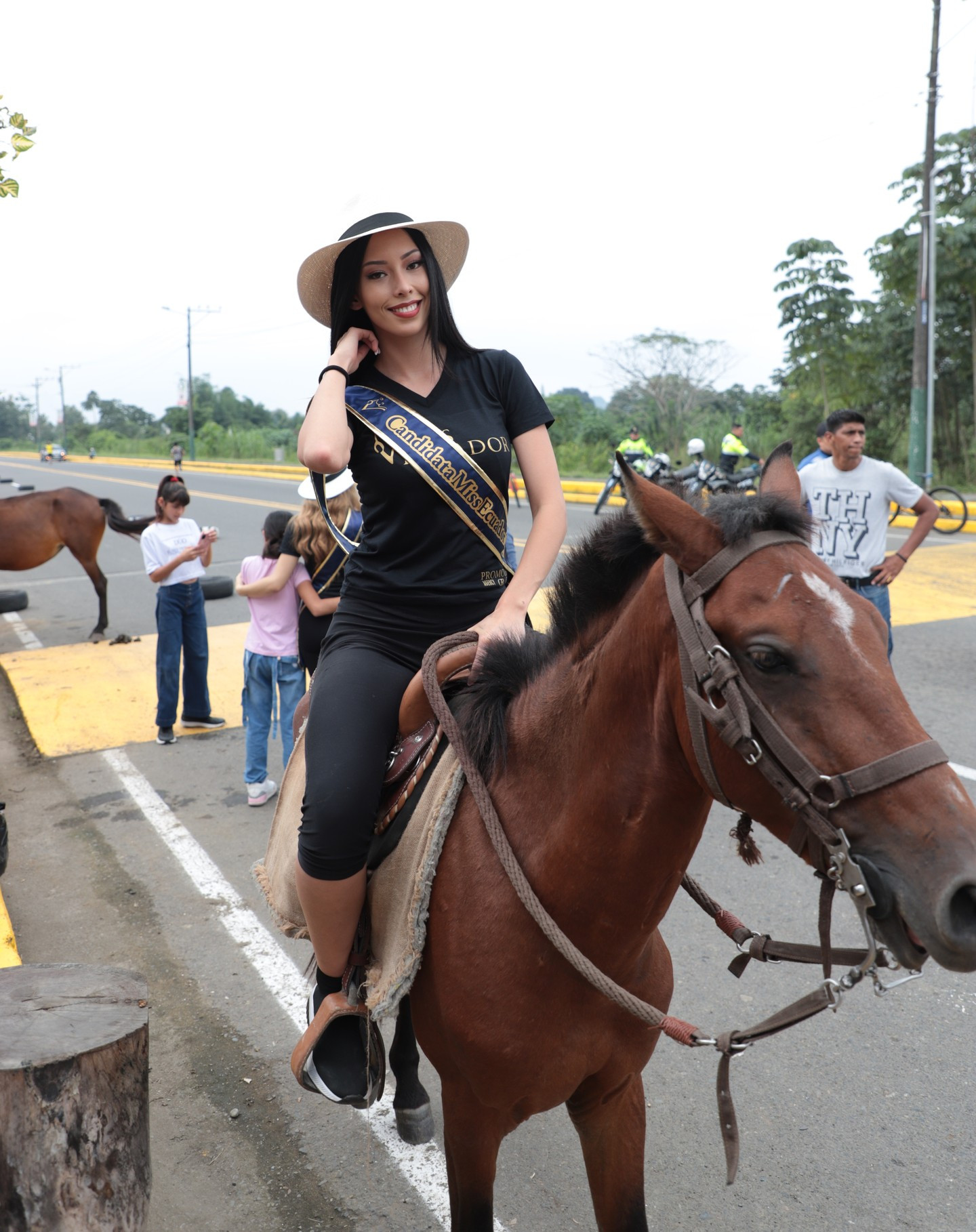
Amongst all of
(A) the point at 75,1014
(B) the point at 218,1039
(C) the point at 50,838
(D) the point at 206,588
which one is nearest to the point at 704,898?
(A) the point at 75,1014

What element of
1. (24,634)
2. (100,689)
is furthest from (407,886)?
(24,634)

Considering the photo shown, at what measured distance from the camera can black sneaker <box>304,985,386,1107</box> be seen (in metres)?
2.55

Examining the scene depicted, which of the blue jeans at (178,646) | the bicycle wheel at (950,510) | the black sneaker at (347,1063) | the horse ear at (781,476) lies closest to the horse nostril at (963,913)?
the horse ear at (781,476)

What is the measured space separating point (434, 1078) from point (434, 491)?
234 centimetres

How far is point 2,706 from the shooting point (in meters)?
8.54

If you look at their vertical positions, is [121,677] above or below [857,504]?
below

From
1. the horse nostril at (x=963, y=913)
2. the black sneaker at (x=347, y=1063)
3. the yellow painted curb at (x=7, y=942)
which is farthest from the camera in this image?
the yellow painted curb at (x=7, y=942)

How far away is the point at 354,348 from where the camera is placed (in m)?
2.43

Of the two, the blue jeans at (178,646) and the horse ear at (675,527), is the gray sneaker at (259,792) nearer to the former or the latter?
the blue jeans at (178,646)

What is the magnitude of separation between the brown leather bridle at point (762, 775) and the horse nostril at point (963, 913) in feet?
0.38

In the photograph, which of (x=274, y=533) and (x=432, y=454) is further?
(x=274, y=533)

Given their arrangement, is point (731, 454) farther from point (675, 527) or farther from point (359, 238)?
point (675, 527)

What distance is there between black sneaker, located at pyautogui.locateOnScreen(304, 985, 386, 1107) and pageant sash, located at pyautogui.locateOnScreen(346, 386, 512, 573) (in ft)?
4.50

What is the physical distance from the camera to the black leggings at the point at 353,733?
91.2 inches
